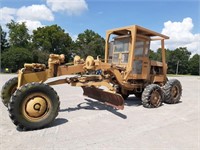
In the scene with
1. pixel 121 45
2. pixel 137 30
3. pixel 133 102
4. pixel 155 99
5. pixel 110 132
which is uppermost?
pixel 137 30

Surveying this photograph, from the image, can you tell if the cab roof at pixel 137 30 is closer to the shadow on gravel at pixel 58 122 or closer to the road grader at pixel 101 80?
the road grader at pixel 101 80

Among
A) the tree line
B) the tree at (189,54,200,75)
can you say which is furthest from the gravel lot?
the tree at (189,54,200,75)

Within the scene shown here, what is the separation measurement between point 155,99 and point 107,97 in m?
1.84

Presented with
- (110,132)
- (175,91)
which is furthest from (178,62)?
(110,132)

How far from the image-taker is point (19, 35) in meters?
54.7

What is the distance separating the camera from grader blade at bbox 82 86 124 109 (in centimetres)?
644

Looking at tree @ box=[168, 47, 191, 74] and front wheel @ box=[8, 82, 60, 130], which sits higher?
tree @ box=[168, 47, 191, 74]

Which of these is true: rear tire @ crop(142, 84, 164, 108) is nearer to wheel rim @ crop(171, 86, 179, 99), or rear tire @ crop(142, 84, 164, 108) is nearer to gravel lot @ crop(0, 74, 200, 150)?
gravel lot @ crop(0, 74, 200, 150)

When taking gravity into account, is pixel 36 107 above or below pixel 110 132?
above

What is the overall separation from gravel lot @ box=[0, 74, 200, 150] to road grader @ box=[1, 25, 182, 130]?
1.32 feet

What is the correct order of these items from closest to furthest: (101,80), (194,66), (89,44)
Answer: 1. (101,80)
2. (89,44)
3. (194,66)

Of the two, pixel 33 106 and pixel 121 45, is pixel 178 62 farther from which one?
pixel 33 106

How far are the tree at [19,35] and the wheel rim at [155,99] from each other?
1998 inches

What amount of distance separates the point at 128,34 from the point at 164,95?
2649 mm
